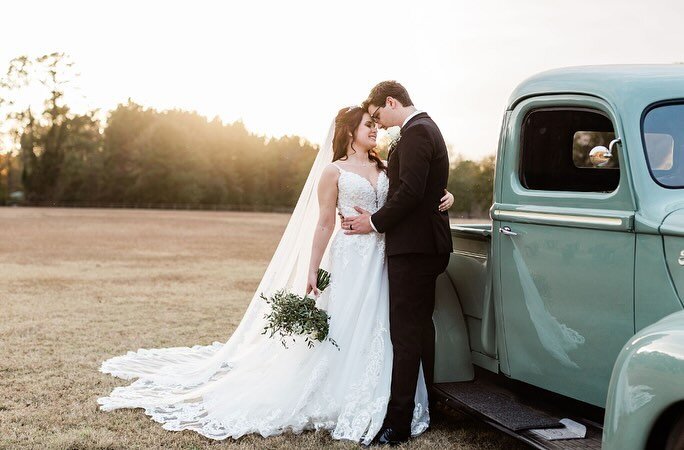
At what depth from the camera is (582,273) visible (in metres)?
3.73

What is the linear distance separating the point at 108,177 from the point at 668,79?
75.2m

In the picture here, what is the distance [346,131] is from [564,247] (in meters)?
2.10

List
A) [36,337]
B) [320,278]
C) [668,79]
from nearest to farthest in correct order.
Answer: [668,79] → [320,278] → [36,337]

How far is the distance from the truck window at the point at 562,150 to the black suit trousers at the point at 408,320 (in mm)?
856

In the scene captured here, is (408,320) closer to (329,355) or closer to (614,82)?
(329,355)

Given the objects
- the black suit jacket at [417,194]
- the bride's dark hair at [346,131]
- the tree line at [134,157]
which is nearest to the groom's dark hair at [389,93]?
the black suit jacket at [417,194]

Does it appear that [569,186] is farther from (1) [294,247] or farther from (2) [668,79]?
(1) [294,247]

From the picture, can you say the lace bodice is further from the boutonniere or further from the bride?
the boutonniere

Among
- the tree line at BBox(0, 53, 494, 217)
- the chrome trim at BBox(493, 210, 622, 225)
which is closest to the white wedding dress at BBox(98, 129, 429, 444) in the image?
the chrome trim at BBox(493, 210, 622, 225)

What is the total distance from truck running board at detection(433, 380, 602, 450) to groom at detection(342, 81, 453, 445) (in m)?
0.28

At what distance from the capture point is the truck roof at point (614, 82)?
3.59 metres

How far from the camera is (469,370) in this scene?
15.9ft

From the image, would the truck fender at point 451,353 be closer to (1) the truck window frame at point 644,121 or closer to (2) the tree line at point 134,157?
(1) the truck window frame at point 644,121

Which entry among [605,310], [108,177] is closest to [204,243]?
[605,310]
